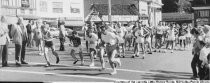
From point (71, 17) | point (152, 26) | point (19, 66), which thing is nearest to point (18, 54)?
point (19, 66)

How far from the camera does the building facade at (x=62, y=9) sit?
67.0 ft

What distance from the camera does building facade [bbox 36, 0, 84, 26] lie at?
67.0ft

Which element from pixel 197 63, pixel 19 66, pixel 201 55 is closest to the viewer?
pixel 201 55

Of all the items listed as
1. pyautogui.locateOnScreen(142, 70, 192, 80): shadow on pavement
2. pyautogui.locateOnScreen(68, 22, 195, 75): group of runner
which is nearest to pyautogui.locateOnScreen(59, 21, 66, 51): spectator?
pyautogui.locateOnScreen(68, 22, 195, 75): group of runner

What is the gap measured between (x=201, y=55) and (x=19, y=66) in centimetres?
556

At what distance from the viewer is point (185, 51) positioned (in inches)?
497

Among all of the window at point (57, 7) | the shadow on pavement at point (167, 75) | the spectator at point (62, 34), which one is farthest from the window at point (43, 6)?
the shadow on pavement at point (167, 75)

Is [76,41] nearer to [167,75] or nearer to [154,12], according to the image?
[154,12]

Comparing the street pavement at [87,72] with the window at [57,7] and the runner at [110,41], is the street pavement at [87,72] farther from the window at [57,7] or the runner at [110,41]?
the window at [57,7]

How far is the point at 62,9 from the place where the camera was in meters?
24.6

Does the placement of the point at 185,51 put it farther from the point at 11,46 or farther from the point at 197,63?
the point at 11,46

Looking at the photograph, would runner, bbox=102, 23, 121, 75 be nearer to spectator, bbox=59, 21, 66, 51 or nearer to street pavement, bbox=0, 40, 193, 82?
street pavement, bbox=0, 40, 193, 82

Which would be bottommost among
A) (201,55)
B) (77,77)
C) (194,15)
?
(77,77)

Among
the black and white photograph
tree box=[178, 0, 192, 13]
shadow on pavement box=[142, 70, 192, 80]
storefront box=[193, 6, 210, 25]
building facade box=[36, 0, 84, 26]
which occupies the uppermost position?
building facade box=[36, 0, 84, 26]
